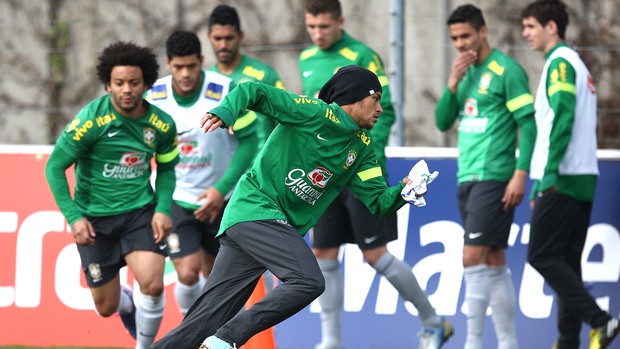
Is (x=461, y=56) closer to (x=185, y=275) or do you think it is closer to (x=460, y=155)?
(x=460, y=155)

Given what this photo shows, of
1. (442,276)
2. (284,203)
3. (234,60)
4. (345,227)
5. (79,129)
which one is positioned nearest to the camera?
(284,203)

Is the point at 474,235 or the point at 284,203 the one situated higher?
the point at 284,203

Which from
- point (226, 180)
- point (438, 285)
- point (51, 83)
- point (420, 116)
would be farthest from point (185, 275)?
point (51, 83)

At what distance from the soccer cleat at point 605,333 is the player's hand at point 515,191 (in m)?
0.93

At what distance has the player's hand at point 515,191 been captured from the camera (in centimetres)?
764

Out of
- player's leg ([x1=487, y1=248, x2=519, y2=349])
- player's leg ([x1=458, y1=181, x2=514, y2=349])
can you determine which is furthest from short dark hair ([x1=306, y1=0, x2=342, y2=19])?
player's leg ([x1=487, y1=248, x2=519, y2=349])

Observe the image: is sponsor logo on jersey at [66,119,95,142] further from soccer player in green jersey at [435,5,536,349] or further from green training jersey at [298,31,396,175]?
soccer player in green jersey at [435,5,536,349]

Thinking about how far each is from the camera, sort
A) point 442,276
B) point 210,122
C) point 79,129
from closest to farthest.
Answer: point 210,122
point 79,129
point 442,276

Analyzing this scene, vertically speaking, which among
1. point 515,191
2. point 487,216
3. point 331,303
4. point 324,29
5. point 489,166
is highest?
point 324,29

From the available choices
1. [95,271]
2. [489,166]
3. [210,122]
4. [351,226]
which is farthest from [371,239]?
[210,122]

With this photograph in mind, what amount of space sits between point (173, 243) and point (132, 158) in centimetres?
80

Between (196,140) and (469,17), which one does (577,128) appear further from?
(196,140)

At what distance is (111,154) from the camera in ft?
24.2

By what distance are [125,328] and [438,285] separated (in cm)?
219
